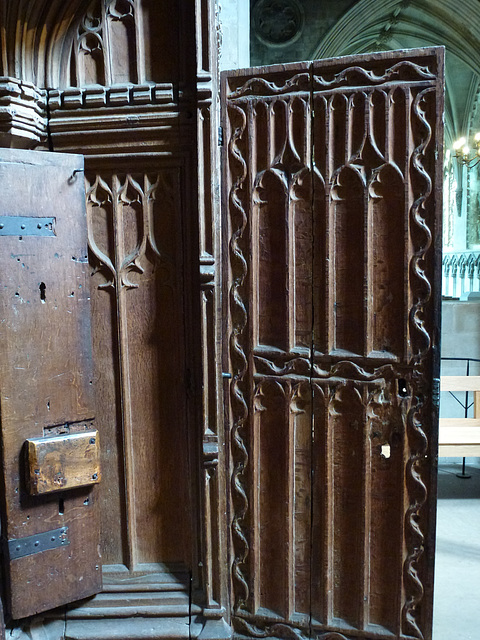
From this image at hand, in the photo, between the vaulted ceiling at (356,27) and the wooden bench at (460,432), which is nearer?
the wooden bench at (460,432)

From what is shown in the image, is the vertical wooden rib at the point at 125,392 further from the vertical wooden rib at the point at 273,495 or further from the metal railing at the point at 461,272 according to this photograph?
the metal railing at the point at 461,272

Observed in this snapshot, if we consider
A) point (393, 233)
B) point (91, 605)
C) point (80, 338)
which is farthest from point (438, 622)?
point (80, 338)

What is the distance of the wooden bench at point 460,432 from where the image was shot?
130 inches

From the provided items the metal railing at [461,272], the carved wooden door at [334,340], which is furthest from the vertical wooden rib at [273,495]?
the metal railing at [461,272]

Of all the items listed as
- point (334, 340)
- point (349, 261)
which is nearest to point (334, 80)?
point (349, 261)

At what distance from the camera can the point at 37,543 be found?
6.48 feet

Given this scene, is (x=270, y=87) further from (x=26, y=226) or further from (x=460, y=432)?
(x=460, y=432)

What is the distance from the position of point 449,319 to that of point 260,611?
3499mm

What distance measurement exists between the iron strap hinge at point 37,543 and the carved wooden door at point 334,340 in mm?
751

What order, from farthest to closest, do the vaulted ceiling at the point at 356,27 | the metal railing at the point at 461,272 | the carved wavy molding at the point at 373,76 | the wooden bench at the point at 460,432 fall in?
the metal railing at the point at 461,272, the vaulted ceiling at the point at 356,27, the wooden bench at the point at 460,432, the carved wavy molding at the point at 373,76

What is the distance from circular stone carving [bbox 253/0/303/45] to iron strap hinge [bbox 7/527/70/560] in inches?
302

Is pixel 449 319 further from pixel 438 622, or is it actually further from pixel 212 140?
pixel 212 140

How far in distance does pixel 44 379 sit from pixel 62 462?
0.36 meters

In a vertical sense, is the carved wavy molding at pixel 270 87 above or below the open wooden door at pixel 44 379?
above
